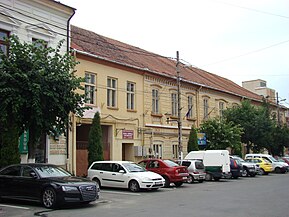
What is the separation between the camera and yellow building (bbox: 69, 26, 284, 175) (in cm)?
2489

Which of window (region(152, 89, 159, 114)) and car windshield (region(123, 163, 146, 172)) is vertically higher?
window (region(152, 89, 159, 114))

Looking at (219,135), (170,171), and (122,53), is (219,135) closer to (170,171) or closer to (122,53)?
(122,53)

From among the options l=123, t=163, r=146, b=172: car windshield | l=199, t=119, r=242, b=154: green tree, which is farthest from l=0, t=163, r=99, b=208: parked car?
l=199, t=119, r=242, b=154: green tree

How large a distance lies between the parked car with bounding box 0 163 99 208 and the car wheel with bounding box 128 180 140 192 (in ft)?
14.1

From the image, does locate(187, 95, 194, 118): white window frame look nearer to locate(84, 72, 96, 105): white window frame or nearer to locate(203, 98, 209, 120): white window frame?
locate(203, 98, 209, 120): white window frame

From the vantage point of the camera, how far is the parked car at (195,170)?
74.3 ft

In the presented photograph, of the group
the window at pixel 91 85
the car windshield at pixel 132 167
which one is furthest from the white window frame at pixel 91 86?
the car windshield at pixel 132 167

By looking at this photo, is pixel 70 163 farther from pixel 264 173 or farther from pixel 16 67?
pixel 264 173

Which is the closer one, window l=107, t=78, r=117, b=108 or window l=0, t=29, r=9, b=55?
window l=0, t=29, r=9, b=55

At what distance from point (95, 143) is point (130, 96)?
5884 mm

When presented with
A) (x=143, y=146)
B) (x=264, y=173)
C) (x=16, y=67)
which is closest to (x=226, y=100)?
(x=264, y=173)

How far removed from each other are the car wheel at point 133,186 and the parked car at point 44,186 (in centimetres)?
430

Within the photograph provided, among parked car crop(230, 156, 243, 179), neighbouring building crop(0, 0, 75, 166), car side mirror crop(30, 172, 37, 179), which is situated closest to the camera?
car side mirror crop(30, 172, 37, 179)

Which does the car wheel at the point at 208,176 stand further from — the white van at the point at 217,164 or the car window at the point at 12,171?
the car window at the point at 12,171
